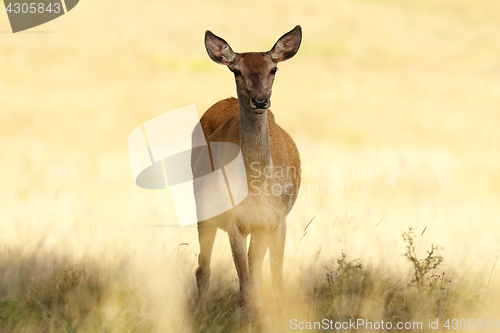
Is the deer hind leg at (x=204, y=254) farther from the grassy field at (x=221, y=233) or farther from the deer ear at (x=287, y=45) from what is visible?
the deer ear at (x=287, y=45)

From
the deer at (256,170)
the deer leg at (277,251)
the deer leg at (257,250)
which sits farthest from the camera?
the deer leg at (257,250)

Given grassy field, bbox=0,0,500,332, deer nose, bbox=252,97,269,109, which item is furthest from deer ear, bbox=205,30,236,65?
grassy field, bbox=0,0,500,332

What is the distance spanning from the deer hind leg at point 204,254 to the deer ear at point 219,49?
2.00m

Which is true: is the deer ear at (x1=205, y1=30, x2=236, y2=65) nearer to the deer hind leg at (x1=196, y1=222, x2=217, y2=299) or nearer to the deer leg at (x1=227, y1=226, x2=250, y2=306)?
the deer leg at (x1=227, y1=226, x2=250, y2=306)

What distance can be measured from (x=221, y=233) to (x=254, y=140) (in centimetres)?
205

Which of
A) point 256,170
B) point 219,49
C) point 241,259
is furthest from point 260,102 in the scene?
point 241,259

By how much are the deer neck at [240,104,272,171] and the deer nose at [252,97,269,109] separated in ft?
1.13

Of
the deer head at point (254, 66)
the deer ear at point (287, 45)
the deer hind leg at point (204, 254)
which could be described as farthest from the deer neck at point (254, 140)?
the deer hind leg at point (204, 254)

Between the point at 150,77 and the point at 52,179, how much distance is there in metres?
16.4

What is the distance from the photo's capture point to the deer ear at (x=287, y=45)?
616 cm

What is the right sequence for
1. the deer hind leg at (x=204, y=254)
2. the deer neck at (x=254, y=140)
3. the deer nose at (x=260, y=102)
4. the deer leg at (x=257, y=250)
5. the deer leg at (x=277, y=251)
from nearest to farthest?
the deer nose at (x=260, y=102)
the deer neck at (x=254, y=140)
the deer leg at (x=277, y=251)
the deer leg at (x=257, y=250)
the deer hind leg at (x=204, y=254)

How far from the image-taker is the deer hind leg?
6.83 meters

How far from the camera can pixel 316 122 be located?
66.9ft

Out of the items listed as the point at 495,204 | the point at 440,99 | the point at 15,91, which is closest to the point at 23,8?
the point at 15,91
